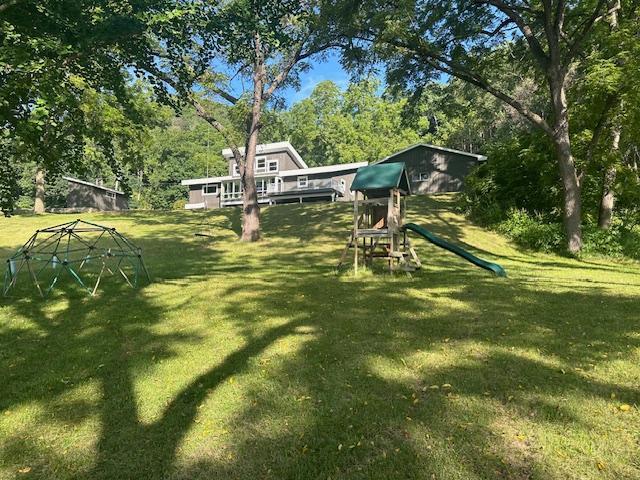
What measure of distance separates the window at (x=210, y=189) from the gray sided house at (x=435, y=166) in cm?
2017

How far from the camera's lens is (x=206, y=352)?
611 cm

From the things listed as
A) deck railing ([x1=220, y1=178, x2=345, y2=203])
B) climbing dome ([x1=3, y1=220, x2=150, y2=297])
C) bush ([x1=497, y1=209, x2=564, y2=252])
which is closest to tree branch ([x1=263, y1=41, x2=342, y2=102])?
climbing dome ([x1=3, y1=220, x2=150, y2=297])

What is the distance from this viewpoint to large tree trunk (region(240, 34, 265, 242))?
20344 mm

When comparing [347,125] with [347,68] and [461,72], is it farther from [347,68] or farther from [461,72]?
[461,72]

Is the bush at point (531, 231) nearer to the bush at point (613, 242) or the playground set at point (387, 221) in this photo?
the bush at point (613, 242)

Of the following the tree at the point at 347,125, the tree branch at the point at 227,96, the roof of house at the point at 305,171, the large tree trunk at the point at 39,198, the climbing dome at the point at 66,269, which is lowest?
the climbing dome at the point at 66,269

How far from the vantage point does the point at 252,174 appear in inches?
810

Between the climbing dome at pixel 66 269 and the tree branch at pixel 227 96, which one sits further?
the tree branch at pixel 227 96

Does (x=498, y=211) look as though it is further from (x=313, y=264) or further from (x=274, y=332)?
(x=274, y=332)

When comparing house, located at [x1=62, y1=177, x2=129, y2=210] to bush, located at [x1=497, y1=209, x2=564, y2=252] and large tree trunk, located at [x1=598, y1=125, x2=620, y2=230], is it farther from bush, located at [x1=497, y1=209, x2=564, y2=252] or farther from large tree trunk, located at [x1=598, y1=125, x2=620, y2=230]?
large tree trunk, located at [x1=598, y1=125, x2=620, y2=230]

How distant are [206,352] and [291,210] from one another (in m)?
23.8

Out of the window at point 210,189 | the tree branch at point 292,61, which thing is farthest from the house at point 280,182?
the tree branch at point 292,61

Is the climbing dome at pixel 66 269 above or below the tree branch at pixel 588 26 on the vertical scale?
below

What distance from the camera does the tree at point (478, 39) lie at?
16.2 meters
